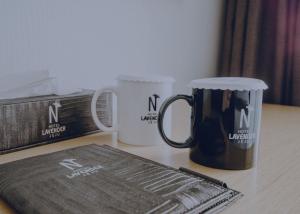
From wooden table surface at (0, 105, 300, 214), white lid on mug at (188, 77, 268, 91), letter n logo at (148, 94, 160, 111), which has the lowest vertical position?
wooden table surface at (0, 105, 300, 214)

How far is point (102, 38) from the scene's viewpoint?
0.84 m

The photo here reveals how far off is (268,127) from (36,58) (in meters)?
0.57

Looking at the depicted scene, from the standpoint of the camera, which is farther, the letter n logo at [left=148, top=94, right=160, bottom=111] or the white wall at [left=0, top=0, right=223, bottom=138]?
the white wall at [left=0, top=0, right=223, bottom=138]

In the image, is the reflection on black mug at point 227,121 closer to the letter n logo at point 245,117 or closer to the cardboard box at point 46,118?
the letter n logo at point 245,117

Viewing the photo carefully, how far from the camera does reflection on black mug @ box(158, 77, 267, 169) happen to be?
0.45m

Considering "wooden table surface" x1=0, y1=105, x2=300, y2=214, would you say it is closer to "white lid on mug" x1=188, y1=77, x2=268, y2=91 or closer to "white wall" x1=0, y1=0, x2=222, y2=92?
"white lid on mug" x1=188, y1=77, x2=268, y2=91

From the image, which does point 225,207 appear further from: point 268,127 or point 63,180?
point 268,127

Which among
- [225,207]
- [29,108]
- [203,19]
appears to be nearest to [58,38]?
[29,108]

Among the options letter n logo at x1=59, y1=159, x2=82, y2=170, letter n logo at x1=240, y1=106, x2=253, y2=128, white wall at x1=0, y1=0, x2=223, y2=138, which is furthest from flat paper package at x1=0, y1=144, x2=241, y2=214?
white wall at x1=0, y1=0, x2=223, y2=138

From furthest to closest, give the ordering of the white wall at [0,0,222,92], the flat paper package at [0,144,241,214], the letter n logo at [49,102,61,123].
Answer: the white wall at [0,0,222,92] → the letter n logo at [49,102,61,123] → the flat paper package at [0,144,241,214]

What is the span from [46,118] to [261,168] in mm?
360

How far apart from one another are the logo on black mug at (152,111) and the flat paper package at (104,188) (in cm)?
12

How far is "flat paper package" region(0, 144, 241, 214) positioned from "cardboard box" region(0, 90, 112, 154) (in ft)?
0.29

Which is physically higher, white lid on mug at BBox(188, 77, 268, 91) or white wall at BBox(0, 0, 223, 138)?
white wall at BBox(0, 0, 223, 138)
